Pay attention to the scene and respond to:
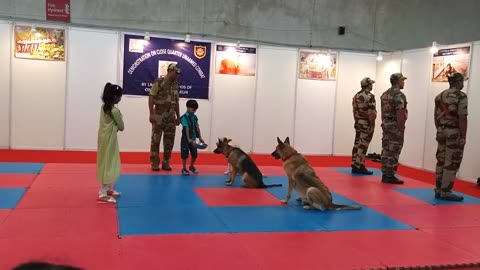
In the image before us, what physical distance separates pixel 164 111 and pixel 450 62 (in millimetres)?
6875

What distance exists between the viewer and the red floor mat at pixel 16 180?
728cm

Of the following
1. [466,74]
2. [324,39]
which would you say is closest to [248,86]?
[324,39]

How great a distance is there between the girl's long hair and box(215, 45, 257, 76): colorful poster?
6621mm

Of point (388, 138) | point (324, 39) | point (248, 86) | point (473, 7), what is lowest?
point (388, 138)

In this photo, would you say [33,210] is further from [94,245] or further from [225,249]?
[225,249]

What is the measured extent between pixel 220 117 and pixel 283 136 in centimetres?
198

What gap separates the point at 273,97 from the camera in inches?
520

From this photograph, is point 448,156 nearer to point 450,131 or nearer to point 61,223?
point 450,131

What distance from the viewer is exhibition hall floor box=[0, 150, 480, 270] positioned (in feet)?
14.6

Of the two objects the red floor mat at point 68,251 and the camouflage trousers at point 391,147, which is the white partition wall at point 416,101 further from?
the red floor mat at point 68,251

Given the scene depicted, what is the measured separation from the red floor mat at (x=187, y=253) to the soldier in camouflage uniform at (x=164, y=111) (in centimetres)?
437

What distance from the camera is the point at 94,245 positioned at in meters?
4.61

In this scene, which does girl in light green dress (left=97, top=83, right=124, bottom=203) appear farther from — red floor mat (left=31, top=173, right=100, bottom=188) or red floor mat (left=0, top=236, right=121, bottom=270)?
red floor mat (left=0, top=236, right=121, bottom=270)

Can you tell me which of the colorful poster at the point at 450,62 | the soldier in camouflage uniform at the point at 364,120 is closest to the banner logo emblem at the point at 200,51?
the soldier in camouflage uniform at the point at 364,120
